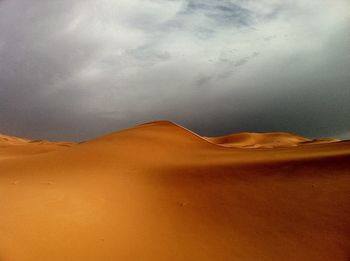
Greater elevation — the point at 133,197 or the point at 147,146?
the point at 147,146

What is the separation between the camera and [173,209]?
16.5ft

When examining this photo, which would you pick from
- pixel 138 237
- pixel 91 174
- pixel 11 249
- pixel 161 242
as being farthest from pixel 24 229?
pixel 91 174

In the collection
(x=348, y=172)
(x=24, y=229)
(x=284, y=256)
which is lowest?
(x=284, y=256)

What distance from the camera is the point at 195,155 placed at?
876 cm

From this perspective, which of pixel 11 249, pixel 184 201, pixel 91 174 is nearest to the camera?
pixel 11 249

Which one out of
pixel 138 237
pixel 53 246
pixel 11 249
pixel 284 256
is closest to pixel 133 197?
pixel 138 237

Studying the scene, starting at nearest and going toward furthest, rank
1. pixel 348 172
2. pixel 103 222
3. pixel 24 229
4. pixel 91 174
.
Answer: pixel 24 229, pixel 103 222, pixel 348 172, pixel 91 174

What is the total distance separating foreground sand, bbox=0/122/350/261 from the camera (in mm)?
3873

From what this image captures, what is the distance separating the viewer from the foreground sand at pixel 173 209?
387 cm

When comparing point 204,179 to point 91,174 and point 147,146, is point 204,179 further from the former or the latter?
point 147,146

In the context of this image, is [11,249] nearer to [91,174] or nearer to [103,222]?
[103,222]

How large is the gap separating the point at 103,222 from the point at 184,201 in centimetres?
134

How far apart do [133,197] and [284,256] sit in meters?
2.42

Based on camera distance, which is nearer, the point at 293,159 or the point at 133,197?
the point at 133,197
